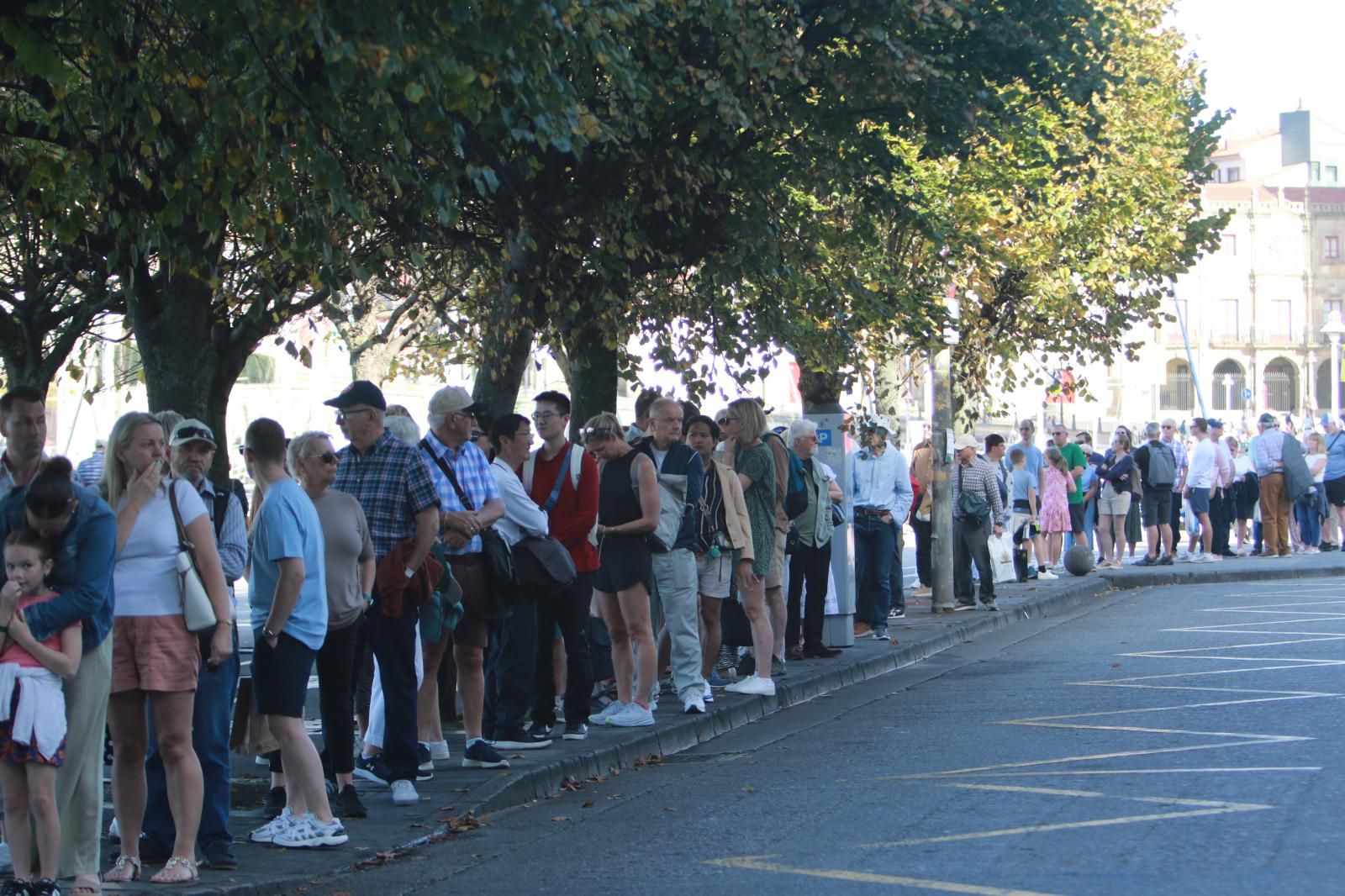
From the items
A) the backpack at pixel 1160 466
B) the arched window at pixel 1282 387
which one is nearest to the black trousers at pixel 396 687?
the backpack at pixel 1160 466

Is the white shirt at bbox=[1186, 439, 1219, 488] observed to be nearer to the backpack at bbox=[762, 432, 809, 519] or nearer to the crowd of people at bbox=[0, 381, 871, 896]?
the backpack at bbox=[762, 432, 809, 519]

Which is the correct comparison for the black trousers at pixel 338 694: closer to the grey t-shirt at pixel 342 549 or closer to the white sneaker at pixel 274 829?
the grey t-shirt at pixel 342 549

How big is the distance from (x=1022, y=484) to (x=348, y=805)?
15.7 m

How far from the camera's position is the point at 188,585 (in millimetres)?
6840

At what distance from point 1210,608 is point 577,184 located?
906 centimetres

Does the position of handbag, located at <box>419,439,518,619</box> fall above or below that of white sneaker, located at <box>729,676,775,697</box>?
above

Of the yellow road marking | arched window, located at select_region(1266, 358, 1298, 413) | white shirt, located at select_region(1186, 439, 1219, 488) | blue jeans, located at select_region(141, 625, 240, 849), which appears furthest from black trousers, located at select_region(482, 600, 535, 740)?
arched window, located at select_region(1266, 358, 1298, 413)

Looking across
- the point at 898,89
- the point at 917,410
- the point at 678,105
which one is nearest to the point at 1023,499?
the point at 898,89

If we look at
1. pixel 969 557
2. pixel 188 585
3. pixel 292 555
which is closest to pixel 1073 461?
pixel 969 557

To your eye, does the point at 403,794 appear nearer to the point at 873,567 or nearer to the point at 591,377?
the point at 591,377

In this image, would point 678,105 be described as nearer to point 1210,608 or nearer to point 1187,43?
point 1210,608

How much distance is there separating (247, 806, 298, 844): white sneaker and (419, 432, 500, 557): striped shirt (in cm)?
204

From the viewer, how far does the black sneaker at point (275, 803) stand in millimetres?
8258

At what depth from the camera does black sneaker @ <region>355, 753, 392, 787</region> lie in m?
8.86
